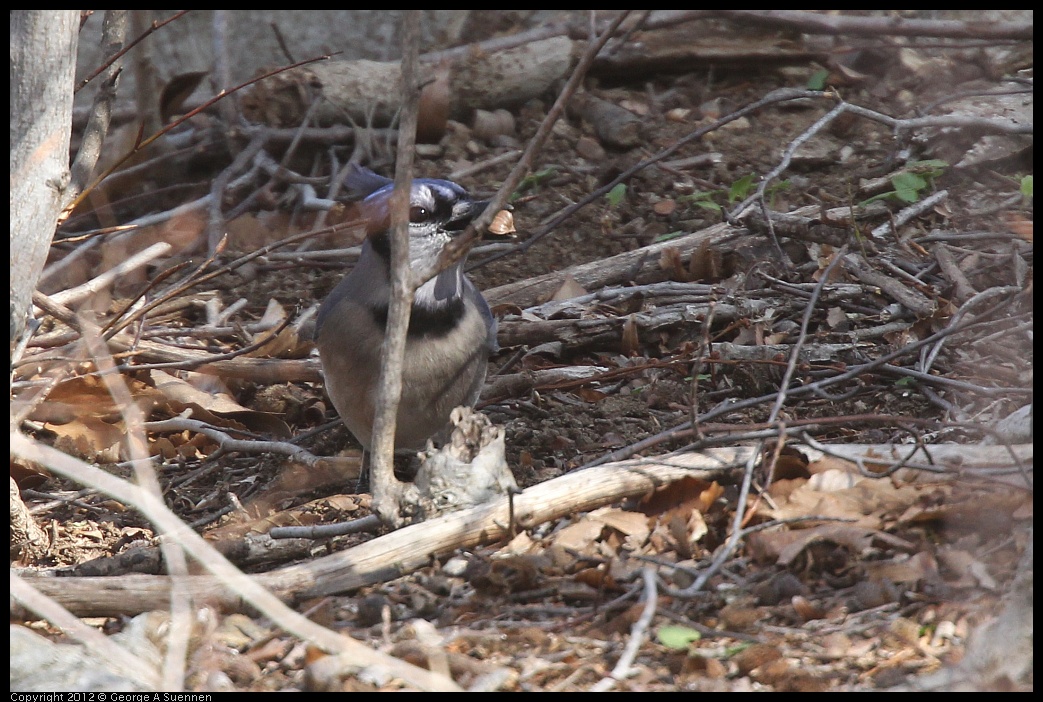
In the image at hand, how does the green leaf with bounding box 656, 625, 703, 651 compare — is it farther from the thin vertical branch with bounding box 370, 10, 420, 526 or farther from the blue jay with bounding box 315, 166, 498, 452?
the blue jay with bounding box 315, 166, 498, 452

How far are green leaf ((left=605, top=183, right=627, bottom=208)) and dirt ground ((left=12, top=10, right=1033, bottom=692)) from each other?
15 millimetres

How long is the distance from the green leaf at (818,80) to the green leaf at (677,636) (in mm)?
3669

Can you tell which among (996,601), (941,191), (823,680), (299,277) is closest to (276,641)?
(823,680)

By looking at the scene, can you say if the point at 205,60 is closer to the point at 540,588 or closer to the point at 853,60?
the point at 853,60

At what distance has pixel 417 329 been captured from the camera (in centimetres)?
324

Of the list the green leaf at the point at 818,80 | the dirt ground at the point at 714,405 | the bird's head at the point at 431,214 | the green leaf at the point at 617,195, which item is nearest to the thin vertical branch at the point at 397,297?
the dirt ground at the point at 714,405

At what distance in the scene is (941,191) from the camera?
4094 mm

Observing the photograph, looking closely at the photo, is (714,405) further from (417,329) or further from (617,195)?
→ (617,195)

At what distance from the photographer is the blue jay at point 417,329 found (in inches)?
127

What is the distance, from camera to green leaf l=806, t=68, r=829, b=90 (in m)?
5.10

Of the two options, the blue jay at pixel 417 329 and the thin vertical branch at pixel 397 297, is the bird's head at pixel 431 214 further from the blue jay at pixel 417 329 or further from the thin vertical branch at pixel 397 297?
the thin vertical branch at pixel 397 297

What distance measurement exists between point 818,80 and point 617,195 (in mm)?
1287

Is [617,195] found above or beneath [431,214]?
beneath

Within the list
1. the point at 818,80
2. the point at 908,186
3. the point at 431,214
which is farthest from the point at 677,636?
the point at 818,80
